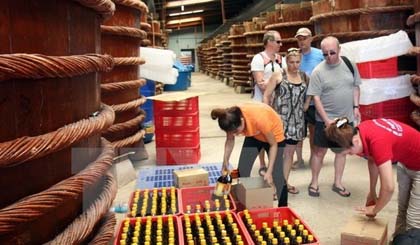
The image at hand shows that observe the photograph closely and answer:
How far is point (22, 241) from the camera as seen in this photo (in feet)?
5.07

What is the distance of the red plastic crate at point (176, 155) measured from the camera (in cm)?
549

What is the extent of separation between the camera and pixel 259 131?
11.8 ft

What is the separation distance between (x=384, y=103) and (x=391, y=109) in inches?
4.9

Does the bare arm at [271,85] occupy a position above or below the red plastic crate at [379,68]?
below

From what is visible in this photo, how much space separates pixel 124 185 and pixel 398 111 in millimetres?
3350

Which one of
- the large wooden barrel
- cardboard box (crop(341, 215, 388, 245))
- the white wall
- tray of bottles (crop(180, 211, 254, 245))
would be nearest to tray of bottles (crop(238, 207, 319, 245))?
tray of bottles (crop(180, 211, 254, 245))

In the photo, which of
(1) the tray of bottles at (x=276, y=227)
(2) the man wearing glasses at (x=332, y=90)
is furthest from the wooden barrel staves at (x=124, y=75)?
(1) the tray of bottles at (x=276, y=227)

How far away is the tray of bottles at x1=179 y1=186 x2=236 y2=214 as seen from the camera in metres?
3.45

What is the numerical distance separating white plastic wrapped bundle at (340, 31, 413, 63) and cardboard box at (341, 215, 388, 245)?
2.51 meters

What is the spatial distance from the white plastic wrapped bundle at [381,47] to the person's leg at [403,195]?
224cm

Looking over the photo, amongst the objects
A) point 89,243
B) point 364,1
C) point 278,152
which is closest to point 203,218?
point 278,152

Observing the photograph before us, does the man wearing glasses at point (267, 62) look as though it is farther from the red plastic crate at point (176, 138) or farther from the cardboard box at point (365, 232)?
the cardboard box at point (365, 232)

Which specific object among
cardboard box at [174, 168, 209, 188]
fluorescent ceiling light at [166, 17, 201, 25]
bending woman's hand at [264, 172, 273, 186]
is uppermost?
fluorescent ceiling light at [166, 17, 201, 25]

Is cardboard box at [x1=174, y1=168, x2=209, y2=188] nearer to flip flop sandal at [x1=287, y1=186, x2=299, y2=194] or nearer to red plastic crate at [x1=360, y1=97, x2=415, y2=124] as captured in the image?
flip flop sandal at [x1=287, y1=186, x2=299, y2=194]
